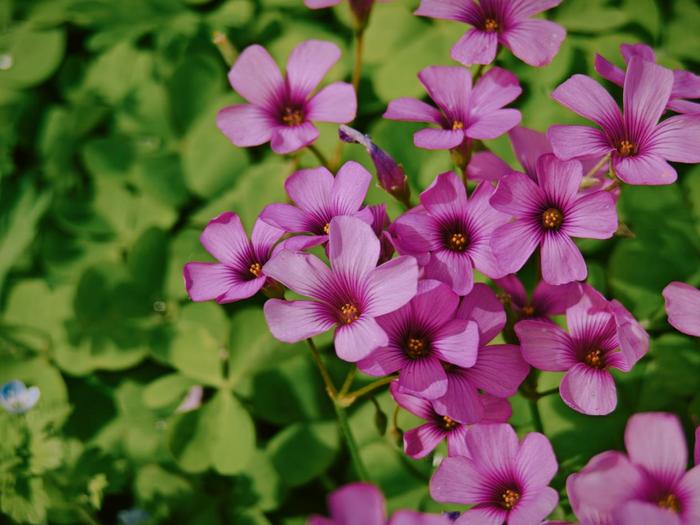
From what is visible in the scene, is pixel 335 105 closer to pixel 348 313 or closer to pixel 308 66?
pixel 308 66

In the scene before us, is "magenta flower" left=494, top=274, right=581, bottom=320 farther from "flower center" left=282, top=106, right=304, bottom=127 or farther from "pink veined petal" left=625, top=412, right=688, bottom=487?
"flower center" left=282, top=106, right=304, bottom=127

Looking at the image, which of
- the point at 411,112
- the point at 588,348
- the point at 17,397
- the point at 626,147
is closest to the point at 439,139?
the point at 411,112

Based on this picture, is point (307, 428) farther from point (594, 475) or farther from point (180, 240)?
point (594, 475)

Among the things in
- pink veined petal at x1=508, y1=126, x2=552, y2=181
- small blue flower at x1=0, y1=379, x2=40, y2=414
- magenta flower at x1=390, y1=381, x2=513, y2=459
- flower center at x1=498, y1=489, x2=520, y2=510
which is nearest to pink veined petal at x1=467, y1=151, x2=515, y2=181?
pink veined petal at x1=508, y1=126, x2=552, y2=181

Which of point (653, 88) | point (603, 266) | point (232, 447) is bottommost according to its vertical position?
point (232, 447)

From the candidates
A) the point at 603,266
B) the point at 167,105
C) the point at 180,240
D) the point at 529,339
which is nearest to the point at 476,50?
the point at 529,339

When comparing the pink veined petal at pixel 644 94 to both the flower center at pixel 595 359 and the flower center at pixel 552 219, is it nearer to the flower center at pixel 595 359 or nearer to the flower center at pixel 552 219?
the flower center at pixel 552 219

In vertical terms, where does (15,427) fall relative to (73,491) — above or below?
above
